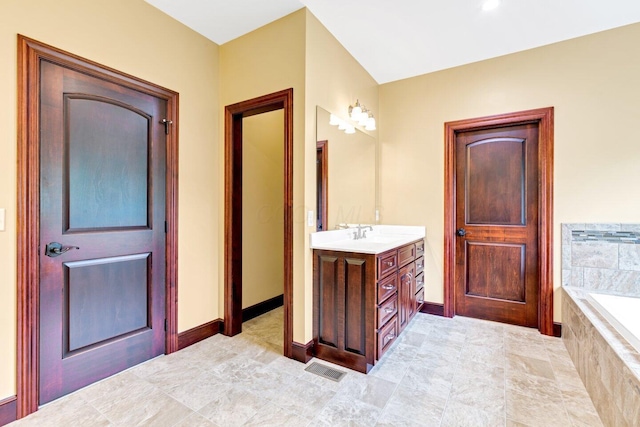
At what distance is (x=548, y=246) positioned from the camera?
284 cm

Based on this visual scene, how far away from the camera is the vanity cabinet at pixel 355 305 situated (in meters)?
2.16

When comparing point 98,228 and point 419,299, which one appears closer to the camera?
point 98,228

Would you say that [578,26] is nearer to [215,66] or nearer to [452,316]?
[452,316]

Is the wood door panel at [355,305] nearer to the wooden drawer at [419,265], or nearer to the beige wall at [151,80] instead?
the wooden drawer at [419,265]

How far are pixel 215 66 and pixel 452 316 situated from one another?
3.55 m

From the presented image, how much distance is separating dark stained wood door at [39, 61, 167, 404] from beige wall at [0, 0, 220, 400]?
144 mm

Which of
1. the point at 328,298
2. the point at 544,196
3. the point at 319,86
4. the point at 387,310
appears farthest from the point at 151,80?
the point at 544,196

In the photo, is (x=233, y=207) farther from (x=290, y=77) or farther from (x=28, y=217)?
(x=28, y=217)

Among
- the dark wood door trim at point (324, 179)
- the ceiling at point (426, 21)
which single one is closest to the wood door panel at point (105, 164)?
the ceiling at point (426, 21)

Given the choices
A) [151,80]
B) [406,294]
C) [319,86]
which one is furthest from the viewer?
[406,294]

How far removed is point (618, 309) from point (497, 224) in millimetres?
1143

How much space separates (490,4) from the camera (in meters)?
2.29

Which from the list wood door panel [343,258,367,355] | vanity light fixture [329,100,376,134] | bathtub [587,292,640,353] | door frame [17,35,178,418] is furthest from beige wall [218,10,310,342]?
bathtub [587,292,640,353]

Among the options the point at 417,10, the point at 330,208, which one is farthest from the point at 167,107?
the point at 417,10
